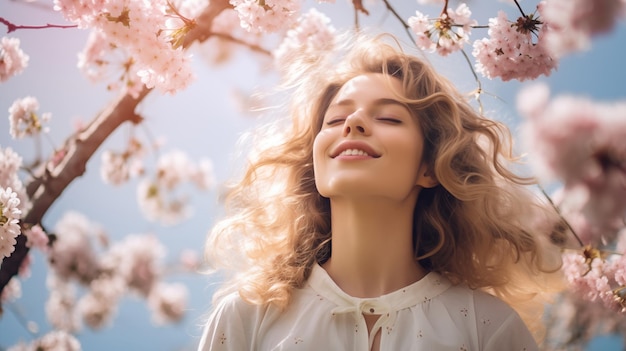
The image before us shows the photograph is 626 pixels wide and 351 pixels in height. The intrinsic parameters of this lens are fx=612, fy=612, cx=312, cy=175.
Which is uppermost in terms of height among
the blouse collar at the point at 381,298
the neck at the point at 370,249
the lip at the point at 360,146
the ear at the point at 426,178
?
the ear at the point at 426,178

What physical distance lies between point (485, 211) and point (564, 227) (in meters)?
0.49

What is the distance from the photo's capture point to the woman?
157 centimetres

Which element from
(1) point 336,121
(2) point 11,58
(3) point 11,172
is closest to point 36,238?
(3) point 11,172

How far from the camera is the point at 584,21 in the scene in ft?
3.03

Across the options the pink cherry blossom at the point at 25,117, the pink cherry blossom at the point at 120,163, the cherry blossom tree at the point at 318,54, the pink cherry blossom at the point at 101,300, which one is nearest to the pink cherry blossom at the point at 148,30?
the cherry blossom tree at the point at 318,54

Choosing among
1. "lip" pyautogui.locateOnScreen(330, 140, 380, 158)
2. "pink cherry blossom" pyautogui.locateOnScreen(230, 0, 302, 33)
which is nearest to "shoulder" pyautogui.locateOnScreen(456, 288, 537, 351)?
"lip" pyautogui.locateOnScreen(330, 140, 380, 158)

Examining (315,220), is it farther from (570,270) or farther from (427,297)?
(570,270)

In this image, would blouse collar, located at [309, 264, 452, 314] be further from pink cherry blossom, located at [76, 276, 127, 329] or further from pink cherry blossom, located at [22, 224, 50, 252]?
pink cherry blossom, located at [76, 276, 127, 329]

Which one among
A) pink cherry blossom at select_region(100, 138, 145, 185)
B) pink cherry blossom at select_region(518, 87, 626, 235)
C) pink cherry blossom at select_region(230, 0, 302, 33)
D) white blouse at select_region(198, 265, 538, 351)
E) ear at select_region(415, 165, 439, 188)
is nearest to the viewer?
pink cherry blossom at select_region(518, 87, 626, 235)

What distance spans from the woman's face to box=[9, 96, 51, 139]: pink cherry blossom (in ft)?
4.45

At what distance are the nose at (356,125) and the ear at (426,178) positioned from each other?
0.83 ft

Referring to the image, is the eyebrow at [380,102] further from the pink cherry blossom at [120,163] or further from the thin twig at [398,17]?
the pink cherry blossom at [120,163]

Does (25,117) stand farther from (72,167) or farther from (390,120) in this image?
(390,120)

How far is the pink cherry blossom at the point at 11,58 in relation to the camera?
220 centimetres
